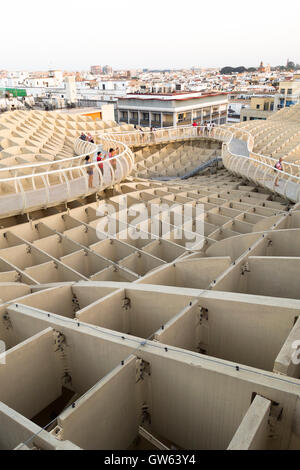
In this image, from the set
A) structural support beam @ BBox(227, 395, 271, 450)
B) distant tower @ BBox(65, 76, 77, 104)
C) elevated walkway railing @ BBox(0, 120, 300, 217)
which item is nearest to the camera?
structural support beam @ BBox(227, 395, 271, 450)

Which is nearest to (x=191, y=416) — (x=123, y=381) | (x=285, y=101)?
(x=123, y=381)

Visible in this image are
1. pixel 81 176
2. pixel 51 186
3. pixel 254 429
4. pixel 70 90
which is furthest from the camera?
pixel 70 90

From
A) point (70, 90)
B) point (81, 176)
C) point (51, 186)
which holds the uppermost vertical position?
point (70, 90)

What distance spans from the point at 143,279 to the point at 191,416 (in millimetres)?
3433

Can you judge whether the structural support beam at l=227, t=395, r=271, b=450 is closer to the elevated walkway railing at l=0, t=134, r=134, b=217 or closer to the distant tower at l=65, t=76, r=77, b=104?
the elevated walkway railing at l=0, t=134, r=134, b=217

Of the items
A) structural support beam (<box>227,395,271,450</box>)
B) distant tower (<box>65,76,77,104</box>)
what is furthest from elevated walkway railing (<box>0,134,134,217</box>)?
distant tower (<box>65,76,77,104</box>)

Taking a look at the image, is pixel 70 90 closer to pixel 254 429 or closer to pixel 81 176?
pixel 81 176

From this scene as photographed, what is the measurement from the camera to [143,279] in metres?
7.93

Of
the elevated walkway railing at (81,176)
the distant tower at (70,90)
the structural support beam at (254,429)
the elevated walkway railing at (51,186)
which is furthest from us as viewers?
the distant tower at (70,90)

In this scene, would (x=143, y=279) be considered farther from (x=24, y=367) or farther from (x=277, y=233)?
(x=277, y=233)

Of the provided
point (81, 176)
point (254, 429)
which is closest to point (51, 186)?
point (81, 176)

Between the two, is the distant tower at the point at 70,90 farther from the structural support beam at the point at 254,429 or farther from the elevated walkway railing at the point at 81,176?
the structural support beam at the point at 254,429

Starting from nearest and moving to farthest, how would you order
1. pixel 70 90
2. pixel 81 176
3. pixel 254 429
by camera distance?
pixel 254 429 < pixel 81 176 < pixel 70 90

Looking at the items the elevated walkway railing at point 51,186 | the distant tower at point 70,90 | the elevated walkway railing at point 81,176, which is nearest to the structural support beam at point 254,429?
the elevated walkway railing at point 51,186
